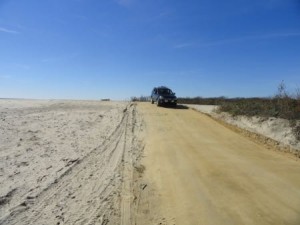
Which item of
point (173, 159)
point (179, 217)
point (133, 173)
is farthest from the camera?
point (173, 159)

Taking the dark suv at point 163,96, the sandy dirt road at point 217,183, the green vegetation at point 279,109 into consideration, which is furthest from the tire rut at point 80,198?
the dark suv at point 163,96

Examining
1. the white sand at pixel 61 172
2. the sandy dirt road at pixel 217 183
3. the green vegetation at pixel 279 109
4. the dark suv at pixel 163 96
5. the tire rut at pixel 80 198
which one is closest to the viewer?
the tire rut at pixel 80 198

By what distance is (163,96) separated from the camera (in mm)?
35719

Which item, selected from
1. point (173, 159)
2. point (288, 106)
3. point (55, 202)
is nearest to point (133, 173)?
point (173, 159)

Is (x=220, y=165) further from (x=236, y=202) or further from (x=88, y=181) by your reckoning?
(x=88, y=181)

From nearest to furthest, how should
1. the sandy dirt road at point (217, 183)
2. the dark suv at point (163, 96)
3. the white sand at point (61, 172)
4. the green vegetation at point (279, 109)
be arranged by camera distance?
the white sand at point (61, 172) < the sandy dirt road at point (217, 183) < the green vegetation at point (279, 109) < the dark suv at point (163, 96)

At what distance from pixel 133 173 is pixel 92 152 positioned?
3.36 meters

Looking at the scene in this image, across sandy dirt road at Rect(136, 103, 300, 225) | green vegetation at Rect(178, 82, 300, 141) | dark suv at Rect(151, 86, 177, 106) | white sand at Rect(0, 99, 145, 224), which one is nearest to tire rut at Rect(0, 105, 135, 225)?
white sand at Rect(0, 99, 145, 224)

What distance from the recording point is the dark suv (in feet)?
116

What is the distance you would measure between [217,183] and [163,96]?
84.2 feet

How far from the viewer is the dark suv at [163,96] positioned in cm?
3531

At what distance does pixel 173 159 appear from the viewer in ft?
43.3

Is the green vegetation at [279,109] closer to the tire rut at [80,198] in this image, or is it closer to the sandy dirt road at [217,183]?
the sandy dirt road at [217,183]

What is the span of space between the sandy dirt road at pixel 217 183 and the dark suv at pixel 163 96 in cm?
1761
